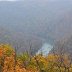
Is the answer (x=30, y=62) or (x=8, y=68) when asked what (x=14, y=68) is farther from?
(x=30, y=62)

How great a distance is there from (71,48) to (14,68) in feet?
416

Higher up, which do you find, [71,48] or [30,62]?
[30,62]

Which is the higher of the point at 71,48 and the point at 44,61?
the point at 44,61

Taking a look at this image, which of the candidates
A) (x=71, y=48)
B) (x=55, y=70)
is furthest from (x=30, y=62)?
(x=71, y=48)

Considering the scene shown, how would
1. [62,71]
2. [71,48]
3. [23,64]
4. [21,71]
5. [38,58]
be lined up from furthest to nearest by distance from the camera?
1. [71,48]
2. [38,58]
3. [23,64]
4. [62,71]
5. [21,71]

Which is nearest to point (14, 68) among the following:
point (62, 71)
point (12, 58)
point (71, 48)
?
point (12, 58)

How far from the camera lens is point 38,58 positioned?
67688 millimetres

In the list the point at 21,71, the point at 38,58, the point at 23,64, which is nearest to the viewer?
the point at 21,71

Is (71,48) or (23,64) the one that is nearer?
(23,64)

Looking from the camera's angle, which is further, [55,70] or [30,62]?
[30,62]

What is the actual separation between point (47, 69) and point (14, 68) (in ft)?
25.9

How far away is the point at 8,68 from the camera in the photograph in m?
58.1

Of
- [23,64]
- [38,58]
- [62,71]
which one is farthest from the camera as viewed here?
[38,58]

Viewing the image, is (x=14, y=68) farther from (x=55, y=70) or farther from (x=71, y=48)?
(x=71, y=48)
